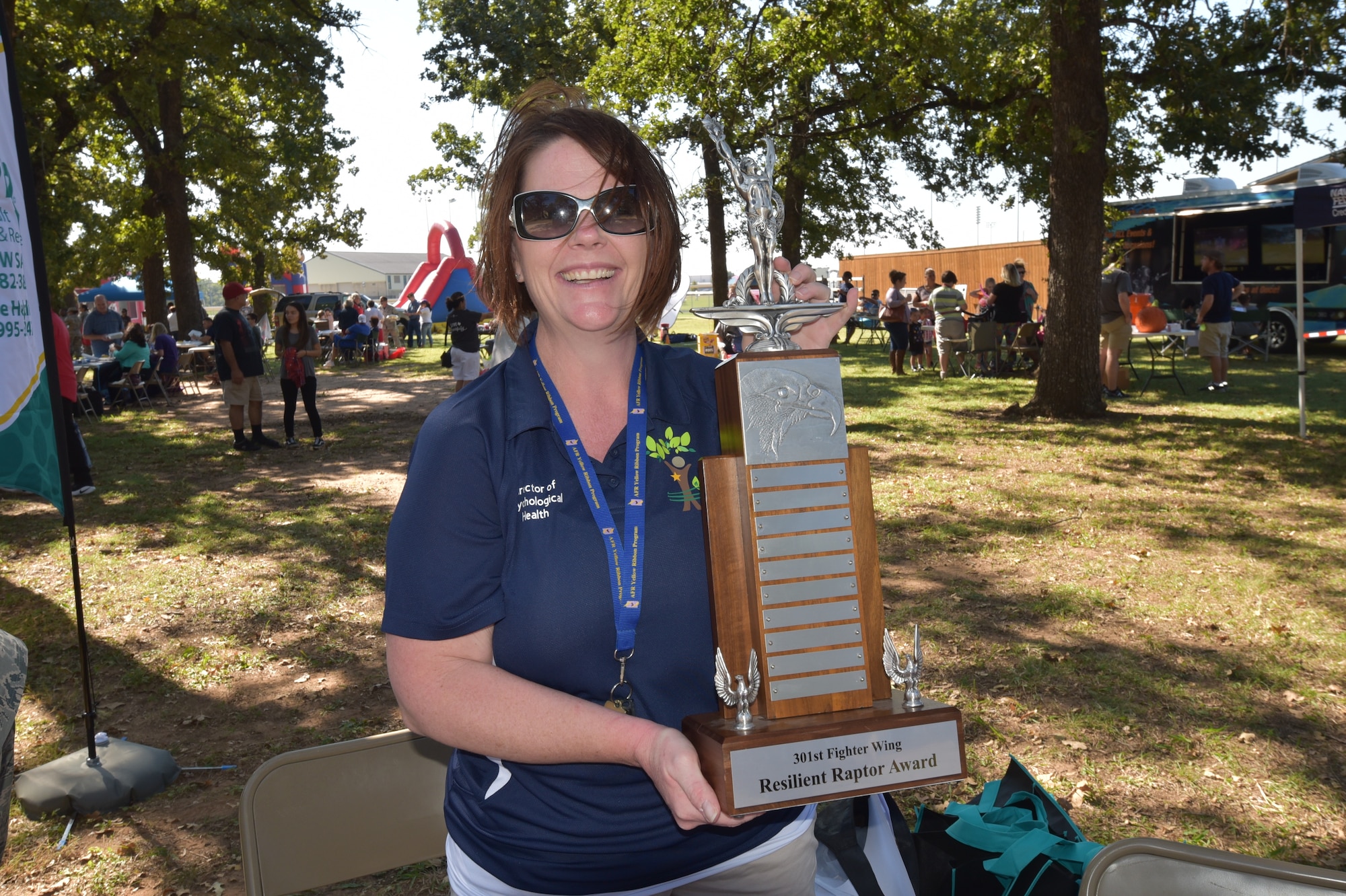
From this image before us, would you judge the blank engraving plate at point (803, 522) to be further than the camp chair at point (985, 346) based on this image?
No

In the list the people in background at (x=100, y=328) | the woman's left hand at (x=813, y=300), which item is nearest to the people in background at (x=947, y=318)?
the people in background at (x=100, y=328)

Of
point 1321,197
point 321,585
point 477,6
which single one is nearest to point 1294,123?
point 1321,197

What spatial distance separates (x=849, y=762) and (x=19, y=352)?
3.81 meters

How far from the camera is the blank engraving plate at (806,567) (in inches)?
65.3

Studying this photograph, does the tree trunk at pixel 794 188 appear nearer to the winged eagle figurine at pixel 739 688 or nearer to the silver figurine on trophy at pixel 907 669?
the silver figurine on trophy at pixel 907 669

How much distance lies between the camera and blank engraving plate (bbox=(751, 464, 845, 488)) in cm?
167

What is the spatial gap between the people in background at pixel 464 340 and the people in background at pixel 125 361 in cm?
791

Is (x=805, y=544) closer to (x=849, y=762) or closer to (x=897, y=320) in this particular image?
(x=849, y=762)

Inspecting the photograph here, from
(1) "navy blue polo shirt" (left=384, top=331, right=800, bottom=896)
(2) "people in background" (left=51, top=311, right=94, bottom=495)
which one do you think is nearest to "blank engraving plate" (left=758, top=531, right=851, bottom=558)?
(1) "navy blue polo shirt" (left=384, top=331, right=800, bottom=896)

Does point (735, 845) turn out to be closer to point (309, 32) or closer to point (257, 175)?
point (309, 32)

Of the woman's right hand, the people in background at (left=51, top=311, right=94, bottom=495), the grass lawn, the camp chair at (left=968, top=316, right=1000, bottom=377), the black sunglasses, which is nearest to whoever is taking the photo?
the woman's right hand

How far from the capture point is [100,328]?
22016 mm

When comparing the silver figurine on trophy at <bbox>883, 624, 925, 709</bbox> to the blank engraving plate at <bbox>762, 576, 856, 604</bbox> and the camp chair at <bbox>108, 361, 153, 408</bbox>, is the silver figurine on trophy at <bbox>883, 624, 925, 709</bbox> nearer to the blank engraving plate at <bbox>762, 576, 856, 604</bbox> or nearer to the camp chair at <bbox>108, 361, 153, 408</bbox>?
the blank engraving plate at <bbox>762, 576, 856, 604</bbox>

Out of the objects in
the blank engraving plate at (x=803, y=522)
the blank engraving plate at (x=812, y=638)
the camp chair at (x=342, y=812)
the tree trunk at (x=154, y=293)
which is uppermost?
the tree trunk at (x=154, y=293)
